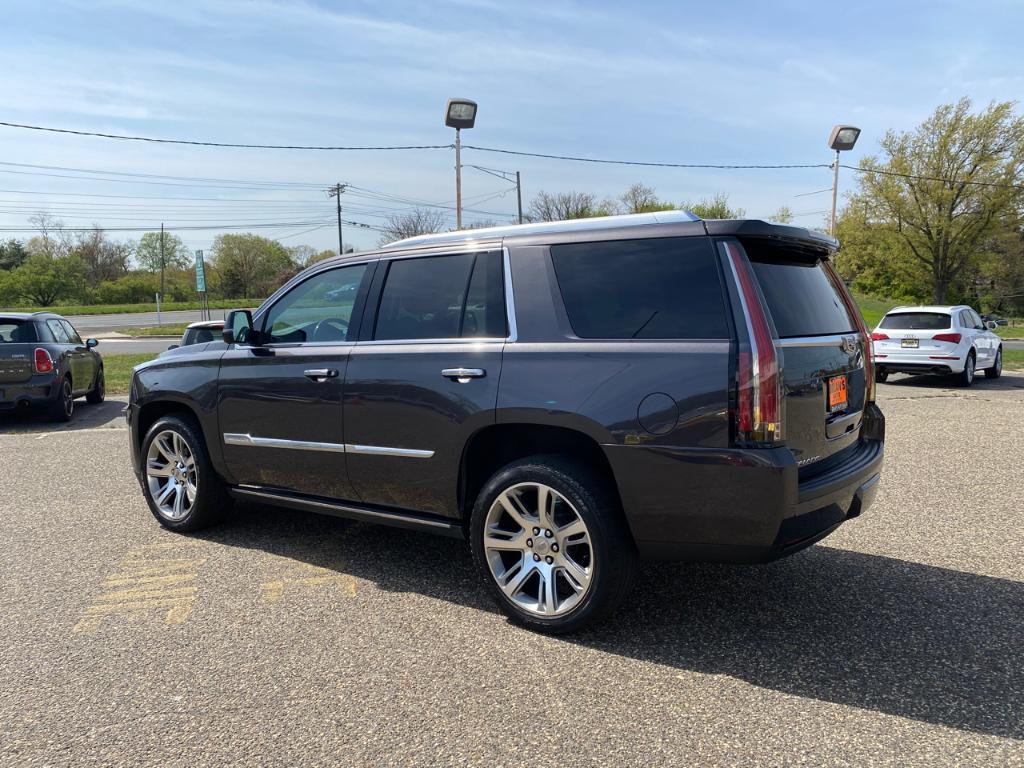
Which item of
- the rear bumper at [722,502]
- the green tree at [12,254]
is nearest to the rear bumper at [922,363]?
the rear bumper at [722,502]

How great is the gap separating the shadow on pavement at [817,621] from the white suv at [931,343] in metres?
10.8

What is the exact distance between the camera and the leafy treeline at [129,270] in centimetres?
6700

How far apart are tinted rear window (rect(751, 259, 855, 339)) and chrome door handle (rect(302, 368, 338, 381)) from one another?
7.49 ft

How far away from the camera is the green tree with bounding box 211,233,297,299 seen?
81812mm

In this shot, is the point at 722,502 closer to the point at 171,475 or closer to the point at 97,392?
the point at 171,475

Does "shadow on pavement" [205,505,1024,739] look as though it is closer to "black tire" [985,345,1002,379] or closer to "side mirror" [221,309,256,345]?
"side mirror" [221,309,256,345]

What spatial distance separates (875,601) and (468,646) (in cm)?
208

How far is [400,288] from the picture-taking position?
4168mm

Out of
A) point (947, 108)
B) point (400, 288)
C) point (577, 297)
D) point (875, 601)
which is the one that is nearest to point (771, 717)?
point (875, 601)

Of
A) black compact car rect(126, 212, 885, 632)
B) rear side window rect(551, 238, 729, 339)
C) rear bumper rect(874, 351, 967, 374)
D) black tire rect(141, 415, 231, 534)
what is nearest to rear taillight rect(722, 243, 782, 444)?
black compact car rect(126, 212, 885, 632)

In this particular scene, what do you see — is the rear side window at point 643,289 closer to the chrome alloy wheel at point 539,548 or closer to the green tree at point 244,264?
the chrome alloy wheel at point 539,548

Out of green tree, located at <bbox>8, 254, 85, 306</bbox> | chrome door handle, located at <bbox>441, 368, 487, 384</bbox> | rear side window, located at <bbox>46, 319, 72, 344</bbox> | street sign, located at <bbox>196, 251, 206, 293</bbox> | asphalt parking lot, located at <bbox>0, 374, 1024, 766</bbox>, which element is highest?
green tree, located at <bbox>8, 254, 85, 306</bbox>

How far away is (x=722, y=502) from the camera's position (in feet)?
10.0

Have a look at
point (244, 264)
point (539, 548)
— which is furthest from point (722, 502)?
point (244, 264)
